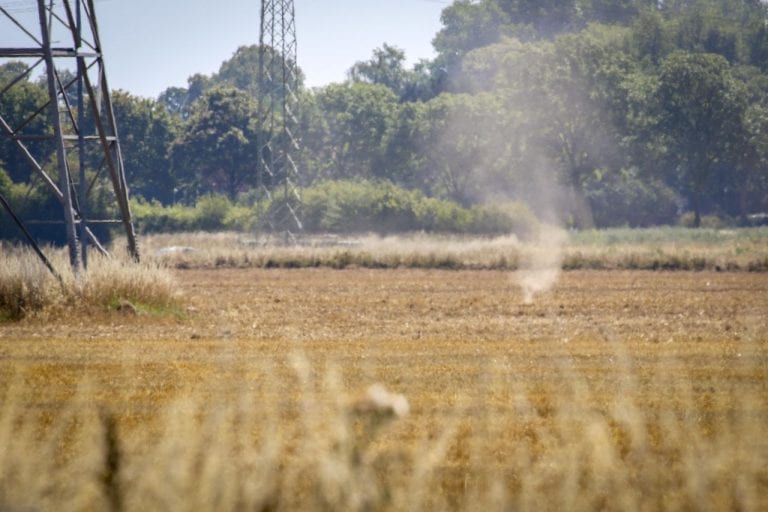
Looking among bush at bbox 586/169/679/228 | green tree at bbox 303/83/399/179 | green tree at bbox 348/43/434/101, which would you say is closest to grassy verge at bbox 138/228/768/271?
bush at bbox 586/169/679/228

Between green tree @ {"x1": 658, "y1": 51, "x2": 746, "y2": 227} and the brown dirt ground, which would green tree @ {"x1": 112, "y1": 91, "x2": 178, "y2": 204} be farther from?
the brown dirt ground

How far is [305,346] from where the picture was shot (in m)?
19.7

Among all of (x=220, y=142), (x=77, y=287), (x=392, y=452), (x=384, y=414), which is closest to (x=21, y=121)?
(x=220, y=142)

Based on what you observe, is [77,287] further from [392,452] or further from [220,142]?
[220,142]

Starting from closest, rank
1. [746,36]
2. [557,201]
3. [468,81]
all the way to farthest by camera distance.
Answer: [557,201] → [746,36] → [468,81]

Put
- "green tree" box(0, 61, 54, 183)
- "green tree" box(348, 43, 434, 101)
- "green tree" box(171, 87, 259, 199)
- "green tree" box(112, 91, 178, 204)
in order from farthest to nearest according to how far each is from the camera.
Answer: "green tree" box(348, 43, 434, 101) → "green tree" box(171, 87, 259, 199) → "green tree" box(112, 91, 178, 204) → "green tree" box(0, 61, 54, 183)

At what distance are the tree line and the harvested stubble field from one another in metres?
59.1

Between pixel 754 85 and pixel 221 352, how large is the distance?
9036cm

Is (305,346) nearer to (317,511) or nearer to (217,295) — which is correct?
(317,511)

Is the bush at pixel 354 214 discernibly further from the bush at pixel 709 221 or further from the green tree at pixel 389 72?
the green tree at pixel 389 72

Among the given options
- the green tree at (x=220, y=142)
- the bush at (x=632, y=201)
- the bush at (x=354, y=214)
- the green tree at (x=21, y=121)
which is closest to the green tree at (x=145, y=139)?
the green tree at (x=220, y=142)

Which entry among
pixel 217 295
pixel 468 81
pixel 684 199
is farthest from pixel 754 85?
pixel 217 295

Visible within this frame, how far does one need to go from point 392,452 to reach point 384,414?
1987 mm

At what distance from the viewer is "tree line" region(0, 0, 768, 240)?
92.2 m
